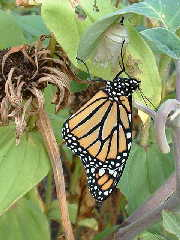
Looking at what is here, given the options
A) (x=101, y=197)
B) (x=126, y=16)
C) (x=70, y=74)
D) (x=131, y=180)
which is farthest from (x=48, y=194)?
(x=126, y=16)

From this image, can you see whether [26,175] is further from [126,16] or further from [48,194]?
[48,194]

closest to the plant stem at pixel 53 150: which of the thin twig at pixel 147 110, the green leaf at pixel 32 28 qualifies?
the thin twig at pixel 147 110

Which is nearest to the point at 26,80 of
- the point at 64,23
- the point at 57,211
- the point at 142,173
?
the point at 64,23

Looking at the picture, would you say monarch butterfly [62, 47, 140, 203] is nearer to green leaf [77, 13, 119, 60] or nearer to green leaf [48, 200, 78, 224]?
green leaf [77, 13, 119, 60]

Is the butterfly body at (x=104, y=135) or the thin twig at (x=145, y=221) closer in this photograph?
the thin twig at (x=145, y=221)

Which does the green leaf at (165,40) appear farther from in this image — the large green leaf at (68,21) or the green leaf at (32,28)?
the green leaf at (32,28)
